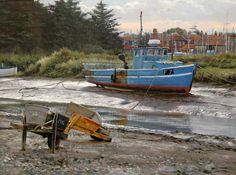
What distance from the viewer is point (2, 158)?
9.73 meters

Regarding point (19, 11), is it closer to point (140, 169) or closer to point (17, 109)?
point (17, 109)

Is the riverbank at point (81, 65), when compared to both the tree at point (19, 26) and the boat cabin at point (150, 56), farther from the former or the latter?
the tree at point (19, 26)

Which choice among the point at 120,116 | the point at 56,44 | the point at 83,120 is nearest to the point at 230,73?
the point at 120,116

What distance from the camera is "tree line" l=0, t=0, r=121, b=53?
211 feet

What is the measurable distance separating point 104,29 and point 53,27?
Result: 32.4 ft

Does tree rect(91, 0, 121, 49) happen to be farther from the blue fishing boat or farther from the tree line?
the blue fishing boat

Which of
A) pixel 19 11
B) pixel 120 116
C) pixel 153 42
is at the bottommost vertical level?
pixel 120 116

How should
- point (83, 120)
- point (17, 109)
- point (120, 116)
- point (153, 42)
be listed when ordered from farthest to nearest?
point (153, 42) → point (17, 109) → point (120, 116) → point (83, 120)

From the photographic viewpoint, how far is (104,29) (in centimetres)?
7450

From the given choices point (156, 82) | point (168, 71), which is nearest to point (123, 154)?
point (168, 71)

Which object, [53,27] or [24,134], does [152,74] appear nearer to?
[24,134]

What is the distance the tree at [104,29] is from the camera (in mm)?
73062

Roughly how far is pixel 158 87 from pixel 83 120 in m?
14.9

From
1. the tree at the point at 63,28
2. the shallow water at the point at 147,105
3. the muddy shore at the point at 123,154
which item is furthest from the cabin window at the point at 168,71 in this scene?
the tree at the point at 63,28
